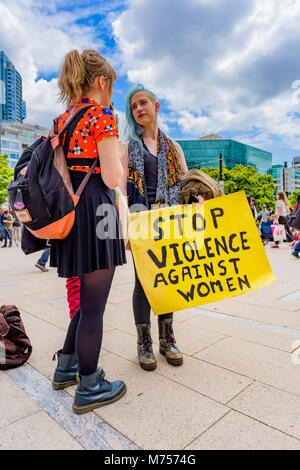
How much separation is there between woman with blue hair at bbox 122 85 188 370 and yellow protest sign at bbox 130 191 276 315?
0.23 metres

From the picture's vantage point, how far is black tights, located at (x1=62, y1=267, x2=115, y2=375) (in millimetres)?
1718

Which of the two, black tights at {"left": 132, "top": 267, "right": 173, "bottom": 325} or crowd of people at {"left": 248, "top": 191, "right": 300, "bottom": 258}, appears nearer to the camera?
black tights at {"left": 132, "top": 267, "right": 173, "bottom": 325}

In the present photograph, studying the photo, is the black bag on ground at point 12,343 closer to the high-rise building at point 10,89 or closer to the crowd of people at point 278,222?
the crowd of people at point 278,222

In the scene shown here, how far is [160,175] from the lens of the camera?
230 cm

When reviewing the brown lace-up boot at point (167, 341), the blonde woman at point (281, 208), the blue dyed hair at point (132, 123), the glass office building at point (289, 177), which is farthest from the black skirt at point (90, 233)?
the glass office building at point (289, 177)

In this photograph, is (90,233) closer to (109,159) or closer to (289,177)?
(109,159)

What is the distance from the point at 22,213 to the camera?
1608 mm

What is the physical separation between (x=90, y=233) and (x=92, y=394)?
90 centimetres

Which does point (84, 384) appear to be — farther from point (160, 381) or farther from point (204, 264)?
point (204, 264)

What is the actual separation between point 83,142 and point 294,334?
2.49 metres

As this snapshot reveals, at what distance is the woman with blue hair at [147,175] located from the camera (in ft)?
7.45

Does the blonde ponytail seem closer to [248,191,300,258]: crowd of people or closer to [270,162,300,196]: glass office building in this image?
[248,191,300,258]: crowd of people

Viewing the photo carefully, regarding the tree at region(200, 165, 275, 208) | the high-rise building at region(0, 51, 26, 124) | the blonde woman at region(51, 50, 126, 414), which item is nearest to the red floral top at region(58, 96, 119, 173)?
the blonde woman at region(51, 50, 126, 414)
